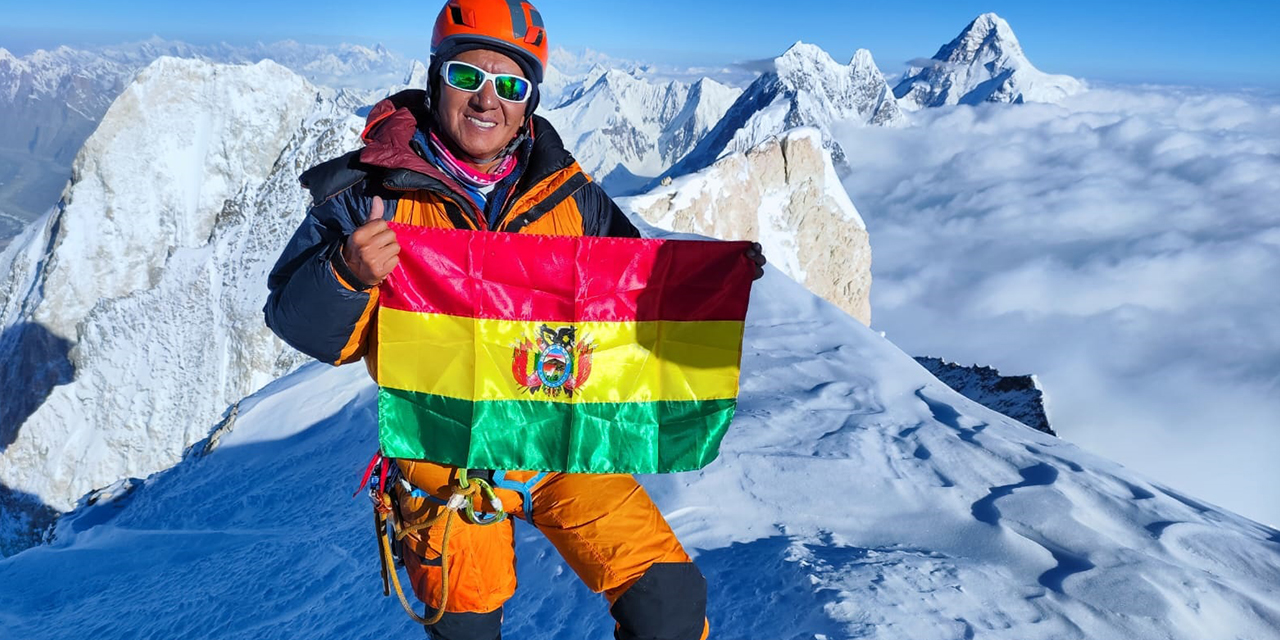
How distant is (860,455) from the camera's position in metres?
8.29

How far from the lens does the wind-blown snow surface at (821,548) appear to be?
527cm

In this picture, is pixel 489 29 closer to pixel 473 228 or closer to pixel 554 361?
pixel 473 228

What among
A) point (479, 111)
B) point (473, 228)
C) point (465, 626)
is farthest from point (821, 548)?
point (479, 111)

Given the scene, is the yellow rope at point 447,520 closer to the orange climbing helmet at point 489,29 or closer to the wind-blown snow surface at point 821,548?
the wind-blown snow surface at point 821,548

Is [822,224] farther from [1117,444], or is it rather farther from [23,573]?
[1117,444]

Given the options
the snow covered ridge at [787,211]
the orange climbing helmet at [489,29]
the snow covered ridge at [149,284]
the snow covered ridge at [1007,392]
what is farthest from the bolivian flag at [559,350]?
the snow covered ridge at [149,284]

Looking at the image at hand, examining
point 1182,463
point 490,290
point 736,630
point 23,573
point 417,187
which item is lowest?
point 1182,463

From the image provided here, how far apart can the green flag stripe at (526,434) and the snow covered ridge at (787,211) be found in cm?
3614

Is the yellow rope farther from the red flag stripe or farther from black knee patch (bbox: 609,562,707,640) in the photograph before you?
the red flag stripe

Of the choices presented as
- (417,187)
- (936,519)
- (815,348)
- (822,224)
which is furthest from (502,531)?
(822,224)

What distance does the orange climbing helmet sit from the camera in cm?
394

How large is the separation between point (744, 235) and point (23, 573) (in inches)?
2040

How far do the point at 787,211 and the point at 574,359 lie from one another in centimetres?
5892

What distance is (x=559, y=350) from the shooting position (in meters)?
4.29
